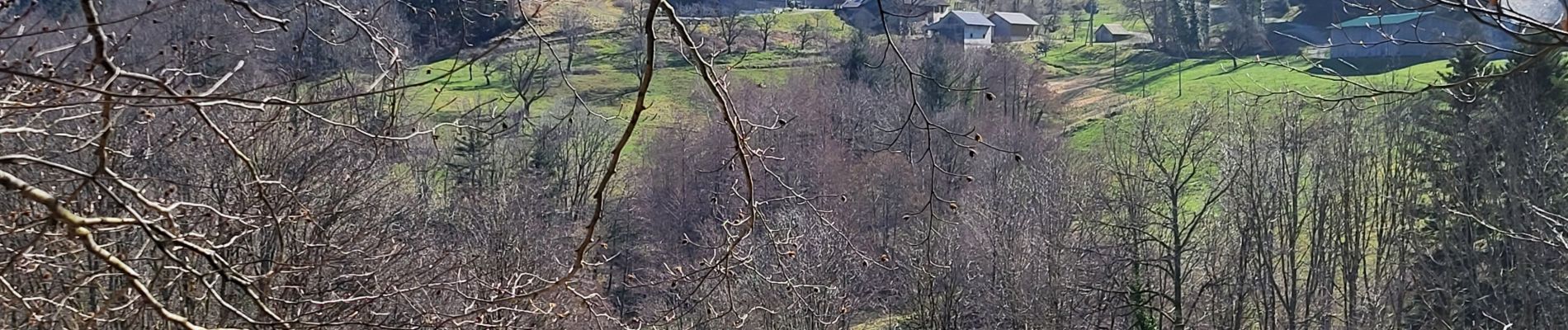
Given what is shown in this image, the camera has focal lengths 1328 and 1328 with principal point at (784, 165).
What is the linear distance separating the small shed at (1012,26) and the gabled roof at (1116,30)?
262 centimetres

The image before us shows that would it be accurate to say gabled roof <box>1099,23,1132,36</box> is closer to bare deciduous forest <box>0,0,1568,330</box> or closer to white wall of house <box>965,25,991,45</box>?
white wall of house <box>965,25,991,45</box>

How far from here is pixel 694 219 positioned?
25.8 m

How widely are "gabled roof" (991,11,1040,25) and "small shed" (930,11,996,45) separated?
0.43m

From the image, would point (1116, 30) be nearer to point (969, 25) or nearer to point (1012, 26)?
point (1012, 26)

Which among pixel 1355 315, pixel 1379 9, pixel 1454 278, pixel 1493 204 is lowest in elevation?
pixel 1355 315

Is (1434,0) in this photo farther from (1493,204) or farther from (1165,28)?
(1165,28)

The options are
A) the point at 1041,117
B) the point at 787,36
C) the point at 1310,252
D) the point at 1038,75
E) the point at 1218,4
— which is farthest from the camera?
the point at 1218,4

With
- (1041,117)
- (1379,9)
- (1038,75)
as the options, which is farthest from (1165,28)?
(1379,9)

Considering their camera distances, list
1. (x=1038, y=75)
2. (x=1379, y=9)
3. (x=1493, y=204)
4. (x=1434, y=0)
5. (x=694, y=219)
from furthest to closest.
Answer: (x=1038, y=75) < (x=694, y=219) < (x=1493, y=204) < (x=1379, y=9) < (x=1434, y=0)

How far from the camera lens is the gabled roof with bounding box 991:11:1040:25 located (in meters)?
46.8

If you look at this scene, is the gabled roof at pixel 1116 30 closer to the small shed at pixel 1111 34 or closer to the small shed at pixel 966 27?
the small shed at pixel 1111 34

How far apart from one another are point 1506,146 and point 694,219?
560 inches

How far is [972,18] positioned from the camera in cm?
4438

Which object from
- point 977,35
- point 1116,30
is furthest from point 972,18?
point 1116,30
